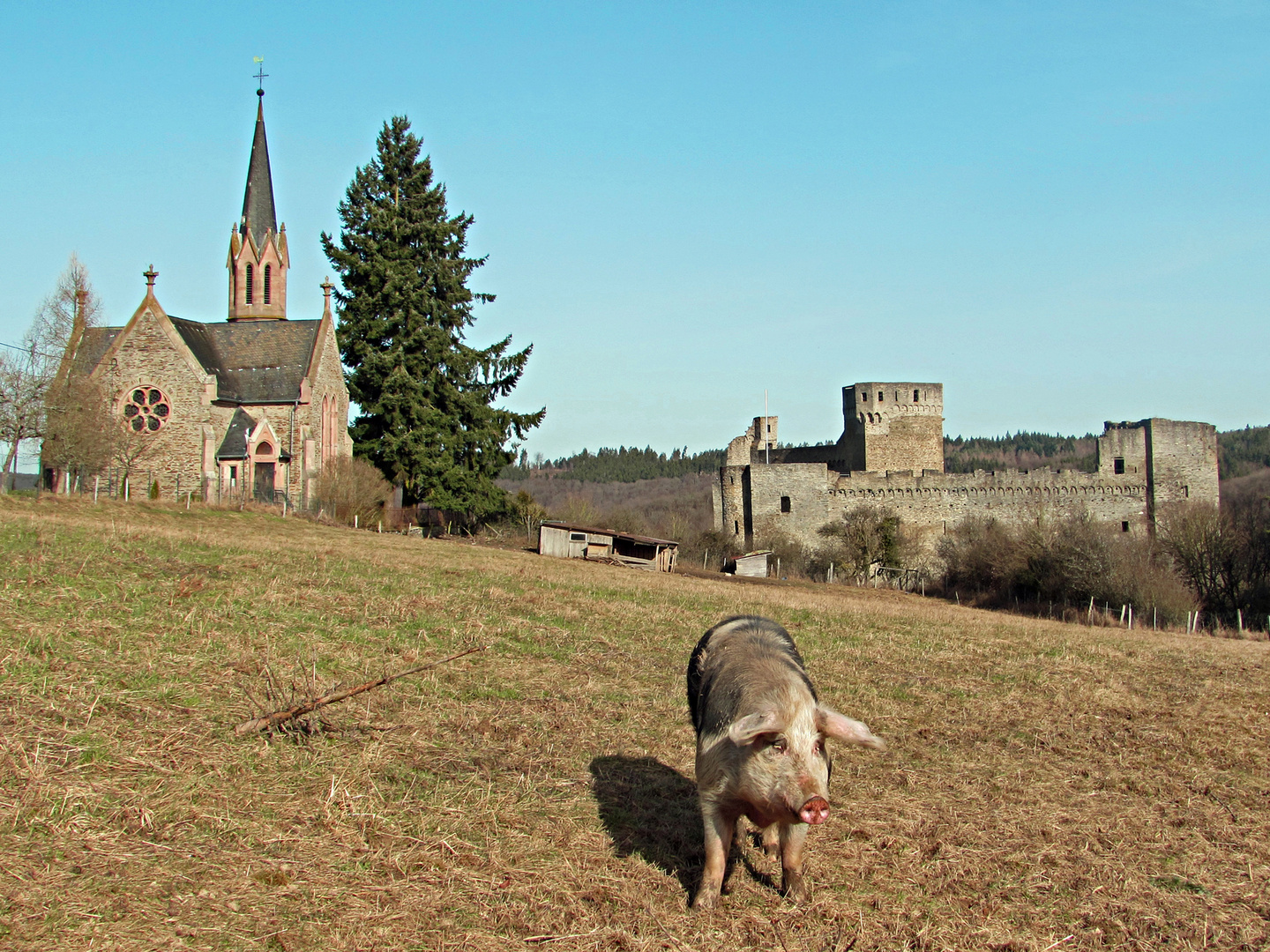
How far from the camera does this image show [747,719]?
549cm

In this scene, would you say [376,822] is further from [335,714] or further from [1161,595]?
[1161,595]

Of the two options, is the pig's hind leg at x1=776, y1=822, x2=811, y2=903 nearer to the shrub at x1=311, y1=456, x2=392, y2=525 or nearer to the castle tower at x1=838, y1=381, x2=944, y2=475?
the shrub at x1=311, y1=456, x2=392, y2=525

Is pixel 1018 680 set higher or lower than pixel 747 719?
lower

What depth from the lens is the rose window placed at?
40.2 meters

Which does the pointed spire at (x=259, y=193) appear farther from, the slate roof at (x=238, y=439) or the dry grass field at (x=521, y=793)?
the dry grass field at (x=521, y=793)

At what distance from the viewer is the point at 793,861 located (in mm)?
5961

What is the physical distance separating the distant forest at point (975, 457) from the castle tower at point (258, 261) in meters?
84.8

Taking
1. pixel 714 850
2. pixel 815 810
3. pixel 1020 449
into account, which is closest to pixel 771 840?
pixel 714 850

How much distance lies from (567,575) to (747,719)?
1896cm

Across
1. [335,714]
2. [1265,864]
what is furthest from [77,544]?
[1265,864]

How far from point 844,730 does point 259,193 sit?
5006cm

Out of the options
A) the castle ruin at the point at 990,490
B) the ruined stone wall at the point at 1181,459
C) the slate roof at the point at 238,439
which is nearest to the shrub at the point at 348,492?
the slate roof at the point at 238,439

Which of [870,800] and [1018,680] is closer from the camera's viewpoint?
[870,800]

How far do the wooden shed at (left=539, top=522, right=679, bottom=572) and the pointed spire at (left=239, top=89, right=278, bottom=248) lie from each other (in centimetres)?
2185
